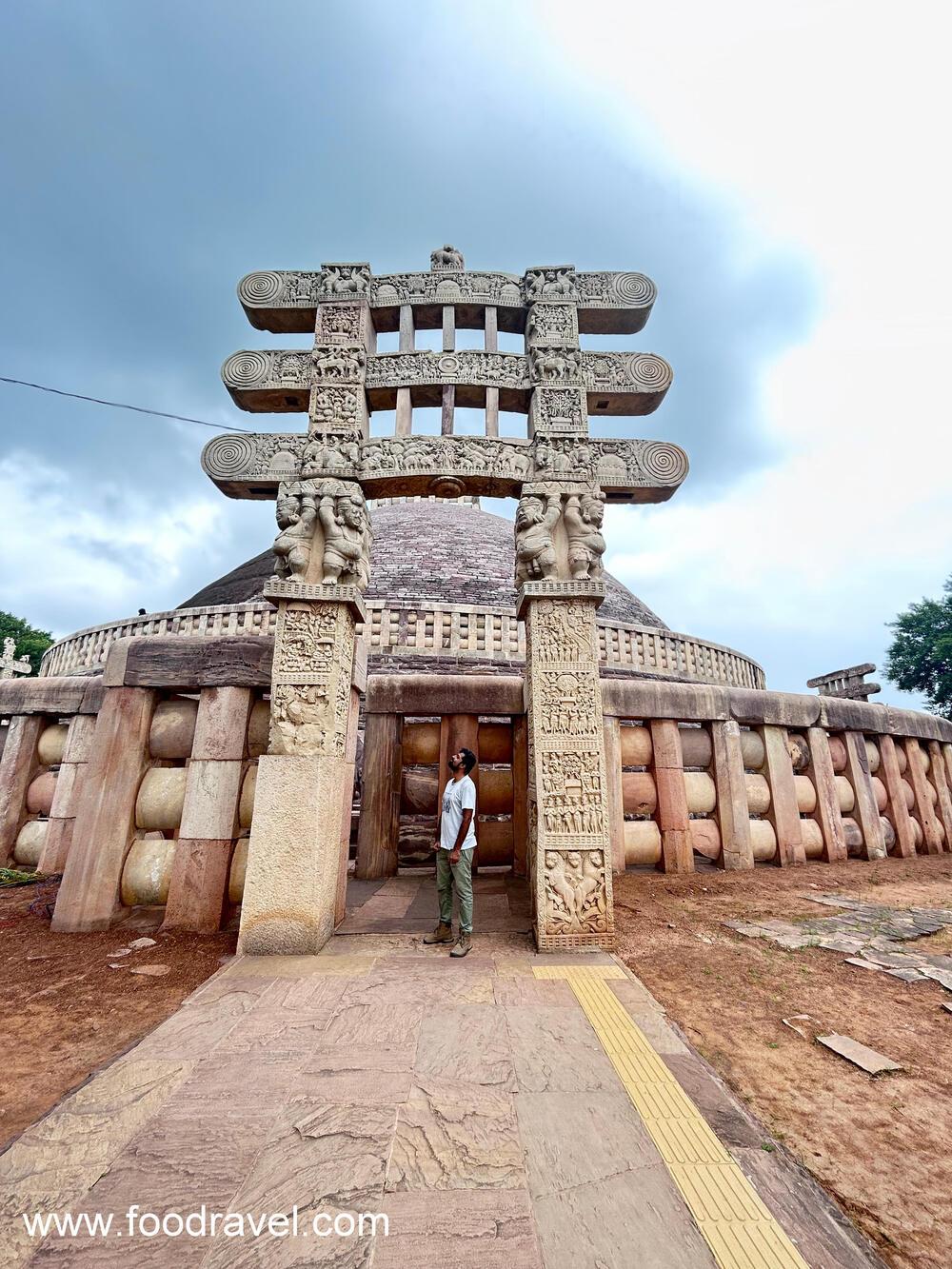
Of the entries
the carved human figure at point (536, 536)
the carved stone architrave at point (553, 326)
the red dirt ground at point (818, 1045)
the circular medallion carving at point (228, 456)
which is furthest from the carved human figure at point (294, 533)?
the red dirt ground at point (818, 1045)

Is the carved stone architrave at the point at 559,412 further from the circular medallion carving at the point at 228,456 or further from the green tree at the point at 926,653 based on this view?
the green tree at the point at 926,653

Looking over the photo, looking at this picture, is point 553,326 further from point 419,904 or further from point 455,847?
point 419,904

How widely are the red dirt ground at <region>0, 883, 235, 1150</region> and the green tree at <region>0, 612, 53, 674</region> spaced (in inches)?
1525

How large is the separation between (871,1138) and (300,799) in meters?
3.77

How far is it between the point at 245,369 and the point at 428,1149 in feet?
20.7

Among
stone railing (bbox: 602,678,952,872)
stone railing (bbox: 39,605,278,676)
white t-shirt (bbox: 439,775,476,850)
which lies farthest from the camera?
stone railing (bbox: 39,605,278,676)

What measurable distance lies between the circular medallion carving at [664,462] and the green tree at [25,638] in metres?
41.9

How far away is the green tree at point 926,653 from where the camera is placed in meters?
29.0

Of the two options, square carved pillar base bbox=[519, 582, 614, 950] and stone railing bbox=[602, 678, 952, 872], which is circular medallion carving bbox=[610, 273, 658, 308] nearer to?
square carved pillar base bbox=[519, 582, 614, 950]

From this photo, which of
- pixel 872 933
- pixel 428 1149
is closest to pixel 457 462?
pixel 428 1149

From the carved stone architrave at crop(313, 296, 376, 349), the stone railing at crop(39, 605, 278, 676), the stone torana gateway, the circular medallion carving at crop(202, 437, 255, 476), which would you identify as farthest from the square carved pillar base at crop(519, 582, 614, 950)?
the stone railing at crop(39, 605, 278, 676)

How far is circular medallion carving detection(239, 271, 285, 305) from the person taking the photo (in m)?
5.77

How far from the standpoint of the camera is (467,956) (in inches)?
158

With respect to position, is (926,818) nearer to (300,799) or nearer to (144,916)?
(300,799)
